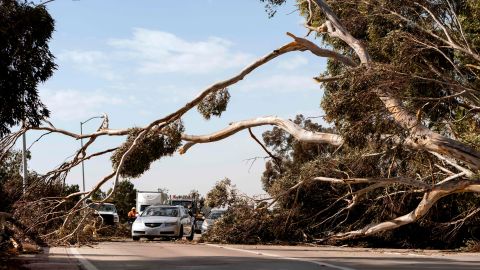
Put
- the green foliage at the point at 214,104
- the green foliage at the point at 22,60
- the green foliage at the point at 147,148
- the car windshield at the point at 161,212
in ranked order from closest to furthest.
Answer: the green foliage at the point at 22,60 < the green foliage at the point at 147,148 < the green foliage at the point at 214,104 < the car windshield at the point at 161,212

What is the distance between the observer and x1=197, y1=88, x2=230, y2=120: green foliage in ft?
87.6

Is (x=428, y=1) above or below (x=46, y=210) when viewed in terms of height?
above

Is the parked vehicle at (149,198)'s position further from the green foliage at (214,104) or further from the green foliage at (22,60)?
the green foliage at (22,60)

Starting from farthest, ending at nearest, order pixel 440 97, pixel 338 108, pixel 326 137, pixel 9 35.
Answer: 1. pixel 326 137
2. pixel 440 97
3. pixel 338 108
4. pixel 9 35

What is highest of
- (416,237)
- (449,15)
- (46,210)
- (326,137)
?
(449,15)

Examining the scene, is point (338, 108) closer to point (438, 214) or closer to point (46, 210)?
point (438, 214)

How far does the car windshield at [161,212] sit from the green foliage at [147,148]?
3898 millimetres

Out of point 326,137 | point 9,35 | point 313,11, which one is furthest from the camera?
point 313,11


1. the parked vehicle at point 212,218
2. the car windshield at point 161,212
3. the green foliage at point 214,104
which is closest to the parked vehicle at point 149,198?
the parked vehicle at point 212,218

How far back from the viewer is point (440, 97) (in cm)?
2056

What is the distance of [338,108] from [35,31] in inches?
344

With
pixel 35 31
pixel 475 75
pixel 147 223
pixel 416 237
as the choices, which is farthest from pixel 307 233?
pixel 35 31

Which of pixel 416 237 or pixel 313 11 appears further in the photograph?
pixel 313 11

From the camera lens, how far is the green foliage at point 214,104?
1051 inches
